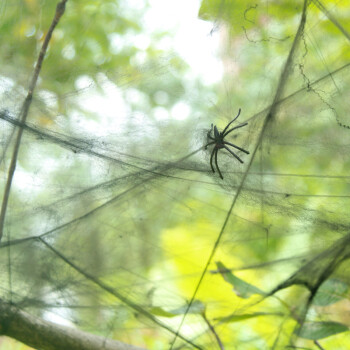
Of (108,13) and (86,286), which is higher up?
(108,13)

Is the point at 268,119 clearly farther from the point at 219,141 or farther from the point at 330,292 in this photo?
the point at 330,292

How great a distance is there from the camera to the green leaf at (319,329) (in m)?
1.01

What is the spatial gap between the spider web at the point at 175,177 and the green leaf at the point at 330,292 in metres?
0.07

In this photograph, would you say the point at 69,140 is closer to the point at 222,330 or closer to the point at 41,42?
the point at 41,42

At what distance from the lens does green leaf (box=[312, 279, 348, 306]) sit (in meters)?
1.02

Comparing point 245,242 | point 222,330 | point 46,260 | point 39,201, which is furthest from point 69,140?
point 222,330

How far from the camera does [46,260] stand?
979mm

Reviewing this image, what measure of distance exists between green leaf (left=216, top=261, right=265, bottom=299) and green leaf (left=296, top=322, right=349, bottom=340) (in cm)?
13

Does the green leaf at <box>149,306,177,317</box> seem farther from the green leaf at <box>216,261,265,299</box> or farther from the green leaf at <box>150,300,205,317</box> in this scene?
the green leaf at <box>216,261,265,299</box>

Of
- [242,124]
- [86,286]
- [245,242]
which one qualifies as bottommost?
[86,286]

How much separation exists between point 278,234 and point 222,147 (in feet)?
0.71

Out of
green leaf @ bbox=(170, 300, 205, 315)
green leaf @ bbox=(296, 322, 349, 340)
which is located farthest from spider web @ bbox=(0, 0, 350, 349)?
green leaf @ bbox=(296, 322, 349, 340)

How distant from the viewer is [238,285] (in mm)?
980

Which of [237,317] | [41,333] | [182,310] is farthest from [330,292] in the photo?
[41,333]
